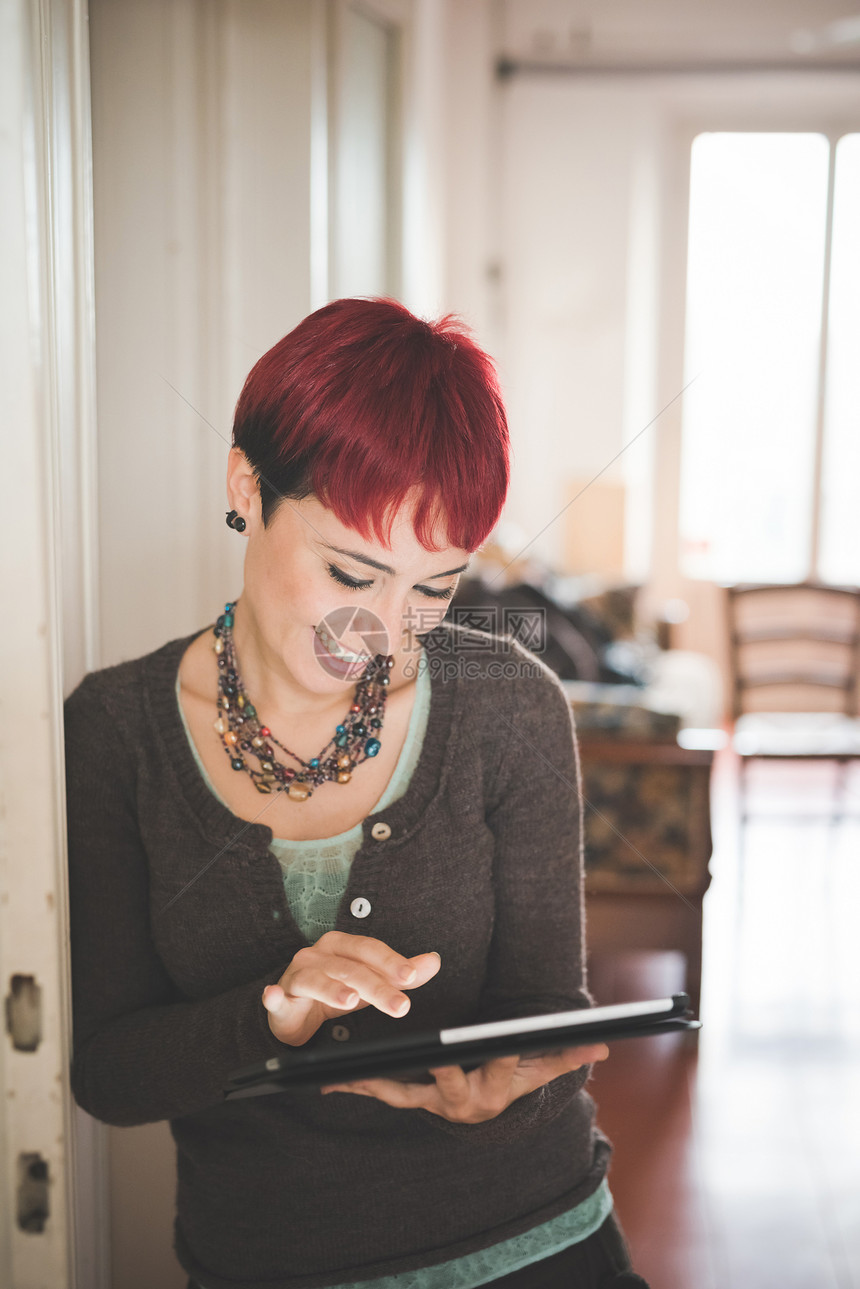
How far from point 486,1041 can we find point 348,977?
0.31 feet

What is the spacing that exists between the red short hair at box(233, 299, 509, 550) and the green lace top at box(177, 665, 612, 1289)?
24 centimetres

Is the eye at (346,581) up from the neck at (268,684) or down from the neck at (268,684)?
up

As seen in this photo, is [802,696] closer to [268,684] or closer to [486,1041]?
[268,684]

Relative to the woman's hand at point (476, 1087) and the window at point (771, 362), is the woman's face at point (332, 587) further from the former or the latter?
the window at point (771, 362)

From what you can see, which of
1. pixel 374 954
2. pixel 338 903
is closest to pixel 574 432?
pixel 338 903

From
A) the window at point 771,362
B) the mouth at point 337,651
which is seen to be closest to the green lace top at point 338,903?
the mouth at point 337,651

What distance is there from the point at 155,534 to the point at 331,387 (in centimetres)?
26

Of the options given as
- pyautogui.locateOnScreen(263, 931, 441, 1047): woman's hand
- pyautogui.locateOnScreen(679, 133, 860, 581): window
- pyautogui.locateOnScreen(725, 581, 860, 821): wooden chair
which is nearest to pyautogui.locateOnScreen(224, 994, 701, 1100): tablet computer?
pyautogui.locateOnScreen(263, 931, 441, 1047): woman's hand

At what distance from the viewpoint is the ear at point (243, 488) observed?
71 centimetres

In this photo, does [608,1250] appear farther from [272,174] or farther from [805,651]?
[805,651]

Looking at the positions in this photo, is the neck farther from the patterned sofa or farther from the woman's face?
the patterned sofa

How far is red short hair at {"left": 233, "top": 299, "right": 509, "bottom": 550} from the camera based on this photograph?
0.66m

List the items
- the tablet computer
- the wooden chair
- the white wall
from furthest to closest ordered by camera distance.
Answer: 1. the wooden chair
2. the white wall
3. the tablet computer

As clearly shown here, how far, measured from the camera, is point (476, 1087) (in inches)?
27.6
